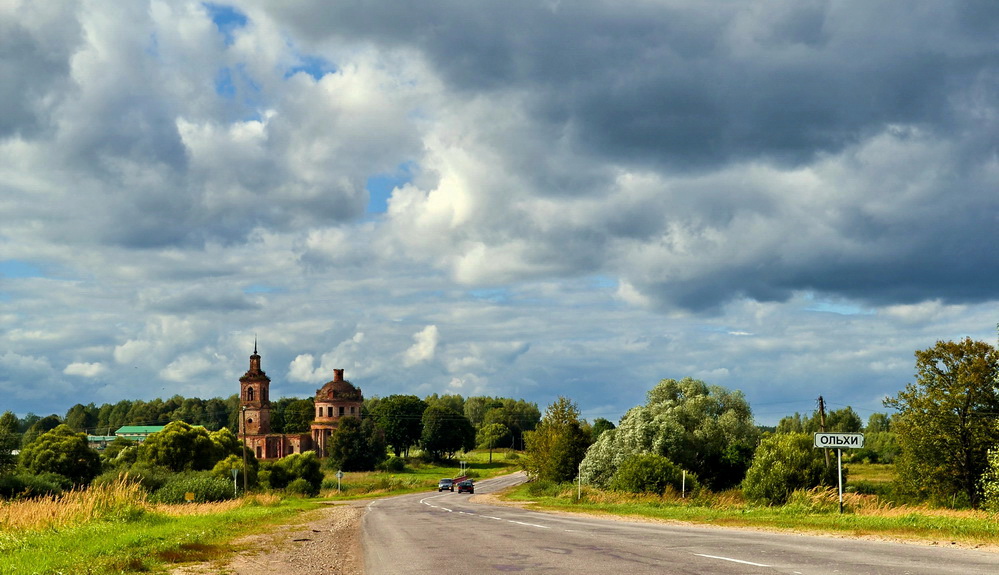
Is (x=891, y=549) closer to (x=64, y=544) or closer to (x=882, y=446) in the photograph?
(x=64, y=544)

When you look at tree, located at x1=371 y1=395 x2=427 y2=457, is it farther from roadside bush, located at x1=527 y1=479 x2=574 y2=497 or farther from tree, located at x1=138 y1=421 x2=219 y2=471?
roadside bush, located at x1=527 y1=479 x2=574 y2=497

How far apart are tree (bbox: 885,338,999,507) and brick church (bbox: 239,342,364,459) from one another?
106 meters

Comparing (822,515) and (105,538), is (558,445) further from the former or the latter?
(105,538)

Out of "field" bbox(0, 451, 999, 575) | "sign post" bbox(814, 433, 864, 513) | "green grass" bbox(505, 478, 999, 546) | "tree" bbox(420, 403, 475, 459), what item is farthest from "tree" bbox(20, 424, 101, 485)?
"tree" bbox(420, 403, 475, 459)

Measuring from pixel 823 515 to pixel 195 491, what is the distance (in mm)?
38263

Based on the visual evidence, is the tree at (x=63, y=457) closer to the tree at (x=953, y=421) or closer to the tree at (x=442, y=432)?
the tree at (x=953, y=421)

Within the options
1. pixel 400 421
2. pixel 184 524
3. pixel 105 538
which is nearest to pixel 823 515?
pixel 184 524

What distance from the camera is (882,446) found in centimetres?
11538

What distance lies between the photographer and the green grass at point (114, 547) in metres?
15.7

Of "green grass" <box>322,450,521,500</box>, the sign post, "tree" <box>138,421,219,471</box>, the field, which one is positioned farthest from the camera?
"green grass" <box>322,450,521,500</box>

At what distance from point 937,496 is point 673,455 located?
18832 mm

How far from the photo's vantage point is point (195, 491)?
168ft

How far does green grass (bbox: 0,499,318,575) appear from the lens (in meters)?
15.7

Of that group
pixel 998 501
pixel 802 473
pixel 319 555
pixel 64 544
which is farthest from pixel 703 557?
pixel 802 473
